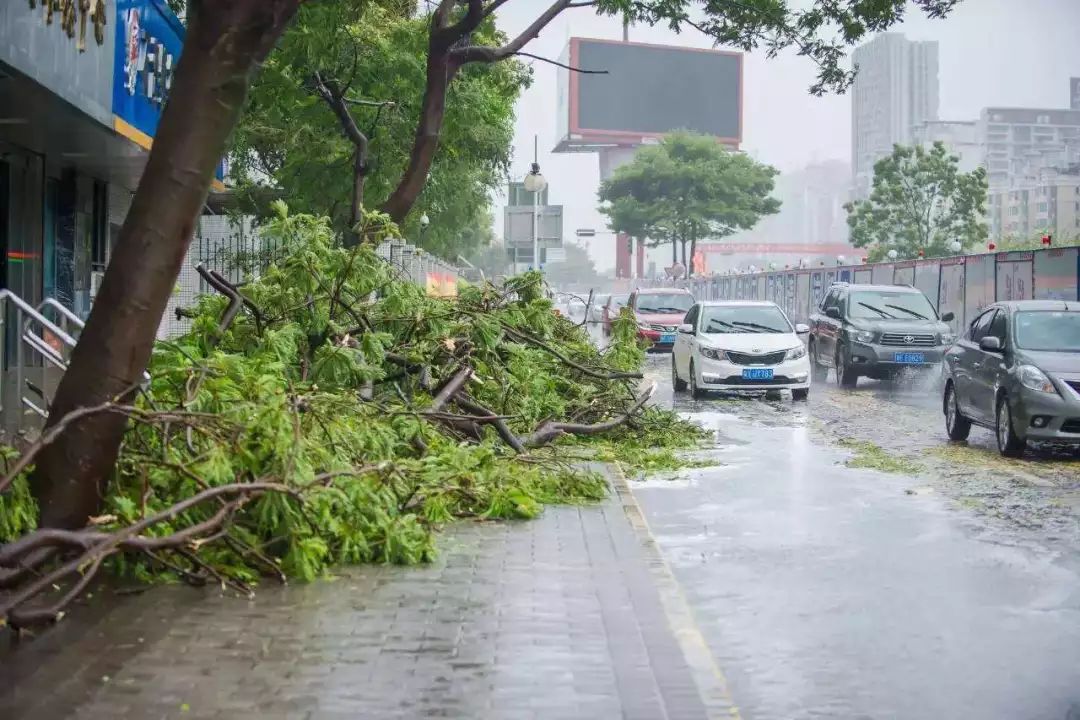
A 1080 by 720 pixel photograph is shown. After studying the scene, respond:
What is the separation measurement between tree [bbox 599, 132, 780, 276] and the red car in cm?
6011

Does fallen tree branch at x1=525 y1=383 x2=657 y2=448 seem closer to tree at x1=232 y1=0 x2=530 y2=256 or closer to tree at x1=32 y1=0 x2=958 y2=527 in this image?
tree at x1=32 y1=0 x2=958 y2=527

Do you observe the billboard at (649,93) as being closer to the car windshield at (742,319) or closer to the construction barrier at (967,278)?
the construction barrier at (967,278)

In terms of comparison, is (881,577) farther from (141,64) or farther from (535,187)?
(535,187)

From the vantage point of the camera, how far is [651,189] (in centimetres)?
10550

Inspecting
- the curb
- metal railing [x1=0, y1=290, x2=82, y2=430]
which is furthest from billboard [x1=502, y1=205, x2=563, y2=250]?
the curb

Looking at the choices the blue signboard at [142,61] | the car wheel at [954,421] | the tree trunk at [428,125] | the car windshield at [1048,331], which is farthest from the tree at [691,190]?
the car windshield at [1048,331]

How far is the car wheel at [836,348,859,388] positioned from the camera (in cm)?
2748

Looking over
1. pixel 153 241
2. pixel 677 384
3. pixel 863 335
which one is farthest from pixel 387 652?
pixel 863 335

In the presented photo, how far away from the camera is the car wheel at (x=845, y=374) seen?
2748 centimetres

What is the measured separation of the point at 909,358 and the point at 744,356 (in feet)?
15.8

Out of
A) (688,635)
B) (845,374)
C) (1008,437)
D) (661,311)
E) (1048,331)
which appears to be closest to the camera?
(688,635)

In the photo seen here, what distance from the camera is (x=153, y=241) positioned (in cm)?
770

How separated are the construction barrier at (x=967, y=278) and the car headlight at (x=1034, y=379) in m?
15.7

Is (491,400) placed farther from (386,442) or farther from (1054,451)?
(1054,451)
